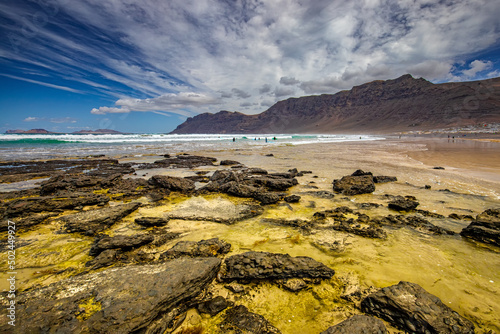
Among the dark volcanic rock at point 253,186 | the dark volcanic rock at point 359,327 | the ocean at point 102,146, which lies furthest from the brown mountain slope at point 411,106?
the dark volcanic rock at point 359,327

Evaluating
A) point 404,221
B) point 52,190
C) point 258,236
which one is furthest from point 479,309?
point 52,190

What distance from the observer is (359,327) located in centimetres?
218

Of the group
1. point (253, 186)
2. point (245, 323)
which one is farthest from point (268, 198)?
point (245, 323)

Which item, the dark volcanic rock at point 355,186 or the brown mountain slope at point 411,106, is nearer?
the dark volcanic rock at point 355,186

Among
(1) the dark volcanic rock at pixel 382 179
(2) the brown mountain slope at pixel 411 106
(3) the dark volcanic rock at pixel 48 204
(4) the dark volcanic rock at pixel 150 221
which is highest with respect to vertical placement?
(2) the brown mountain slope at pixel 411 106

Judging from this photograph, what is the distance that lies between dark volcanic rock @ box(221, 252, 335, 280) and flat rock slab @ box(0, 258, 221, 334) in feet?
1.45

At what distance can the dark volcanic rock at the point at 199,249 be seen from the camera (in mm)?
3727

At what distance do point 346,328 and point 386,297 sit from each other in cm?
85

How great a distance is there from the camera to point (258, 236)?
4.58m

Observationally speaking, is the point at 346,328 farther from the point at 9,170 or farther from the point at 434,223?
the point at 9,170

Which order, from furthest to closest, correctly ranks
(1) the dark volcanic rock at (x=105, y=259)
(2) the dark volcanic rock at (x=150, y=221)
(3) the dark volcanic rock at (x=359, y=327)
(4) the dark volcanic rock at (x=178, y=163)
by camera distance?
(4) the dark volcanic rock at (x=178, y=163), (2) the dark volcanic rock at (x=150, y=221), (1) the dark volcanic rock at (x=105, y=259), (3) the dark volcanic rock at (x=359, y=327)

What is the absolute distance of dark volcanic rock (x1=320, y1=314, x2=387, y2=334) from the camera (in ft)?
7.01

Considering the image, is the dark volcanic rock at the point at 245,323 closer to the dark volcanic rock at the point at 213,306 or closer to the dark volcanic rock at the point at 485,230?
the dark volcanic rock at the point at 213,306

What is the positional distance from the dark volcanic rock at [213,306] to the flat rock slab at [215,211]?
2604 millimetres
